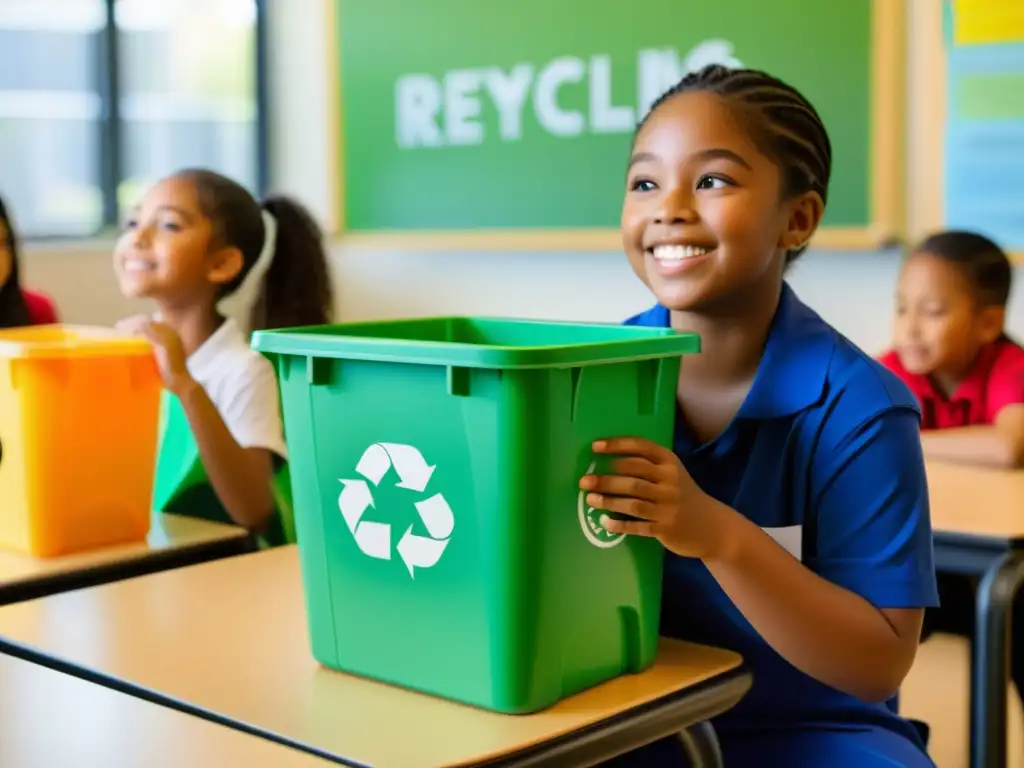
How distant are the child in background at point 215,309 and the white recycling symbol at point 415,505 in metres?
0.87

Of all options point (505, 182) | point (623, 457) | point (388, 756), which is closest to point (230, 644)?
point (388, 756)

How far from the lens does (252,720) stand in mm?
1065

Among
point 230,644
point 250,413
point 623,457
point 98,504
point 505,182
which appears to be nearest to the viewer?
point 623,457

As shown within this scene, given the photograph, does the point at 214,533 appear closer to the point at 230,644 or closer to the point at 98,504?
the point at 98,504

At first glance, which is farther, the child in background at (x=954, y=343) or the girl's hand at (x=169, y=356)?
the child in background at (x=954, y=343)

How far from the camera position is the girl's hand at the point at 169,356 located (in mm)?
1906

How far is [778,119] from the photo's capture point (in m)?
1.28

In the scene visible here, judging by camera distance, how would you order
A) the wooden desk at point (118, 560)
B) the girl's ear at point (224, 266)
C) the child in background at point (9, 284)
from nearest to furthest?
the wooden desk at point (118, 560), the girl's ear at point (224, 266), the child in background at point (9, 284)

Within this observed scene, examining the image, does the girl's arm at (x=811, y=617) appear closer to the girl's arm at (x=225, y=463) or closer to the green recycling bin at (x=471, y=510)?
the green recycling bin at (x=471, y=510)

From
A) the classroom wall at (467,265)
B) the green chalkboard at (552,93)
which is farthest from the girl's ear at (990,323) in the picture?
the green chalkboard at (552,93)

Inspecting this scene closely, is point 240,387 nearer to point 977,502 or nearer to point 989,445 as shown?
point 977,502

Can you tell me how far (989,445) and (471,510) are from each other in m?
1.58

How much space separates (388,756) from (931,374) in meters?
2.03

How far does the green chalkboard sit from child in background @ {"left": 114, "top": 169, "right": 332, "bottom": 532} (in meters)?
1.62
